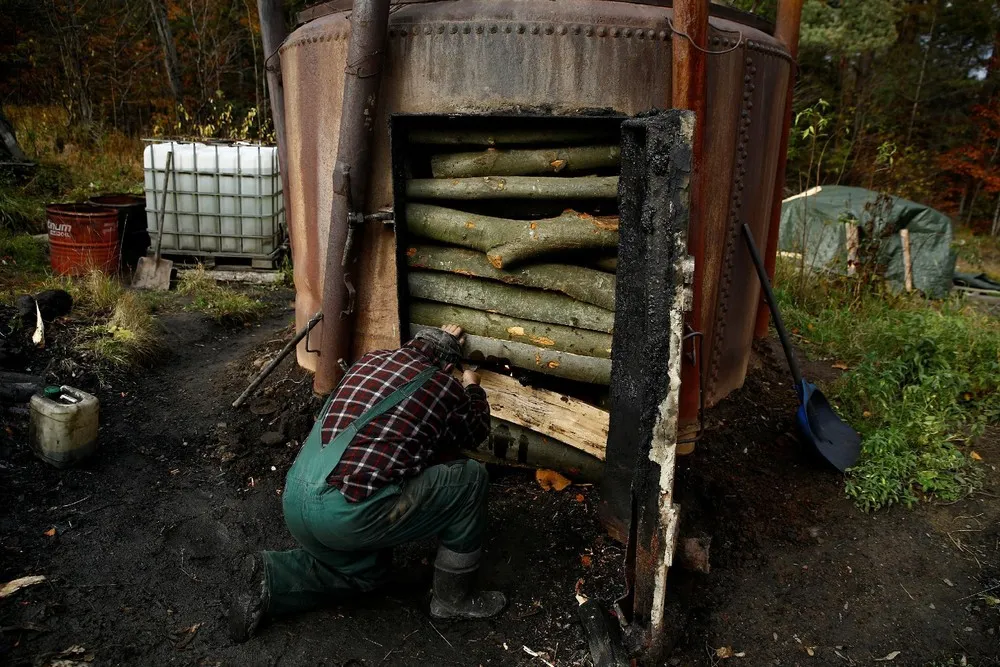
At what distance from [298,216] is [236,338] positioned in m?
2.49

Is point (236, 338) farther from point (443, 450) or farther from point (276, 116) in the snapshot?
point (443, 450)

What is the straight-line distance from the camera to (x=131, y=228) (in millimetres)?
9195

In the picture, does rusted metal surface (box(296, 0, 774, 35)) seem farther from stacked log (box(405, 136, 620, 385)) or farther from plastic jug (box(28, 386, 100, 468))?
plastic jug (box(28, 386, 100, 468))

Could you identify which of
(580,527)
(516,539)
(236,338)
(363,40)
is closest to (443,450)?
(516,539)

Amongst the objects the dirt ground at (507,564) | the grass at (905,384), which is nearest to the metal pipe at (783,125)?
the grass at (905,384)

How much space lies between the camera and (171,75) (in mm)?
14641

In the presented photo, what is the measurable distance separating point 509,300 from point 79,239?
6469mm

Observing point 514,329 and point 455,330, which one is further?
point 514,329

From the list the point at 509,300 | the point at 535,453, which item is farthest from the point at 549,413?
the point at 509,300

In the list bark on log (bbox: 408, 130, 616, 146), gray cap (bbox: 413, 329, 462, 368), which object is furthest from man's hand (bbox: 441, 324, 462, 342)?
bark on log (bbox: 408, 130, 616, 146)

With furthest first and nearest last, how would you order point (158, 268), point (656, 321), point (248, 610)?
point (158, 268) → point (248, 610) → point (656, 321)

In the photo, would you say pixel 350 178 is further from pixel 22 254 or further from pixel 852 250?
pixel 852 250

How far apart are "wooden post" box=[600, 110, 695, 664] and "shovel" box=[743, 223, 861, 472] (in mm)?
2012

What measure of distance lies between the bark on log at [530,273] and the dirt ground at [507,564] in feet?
4.17
